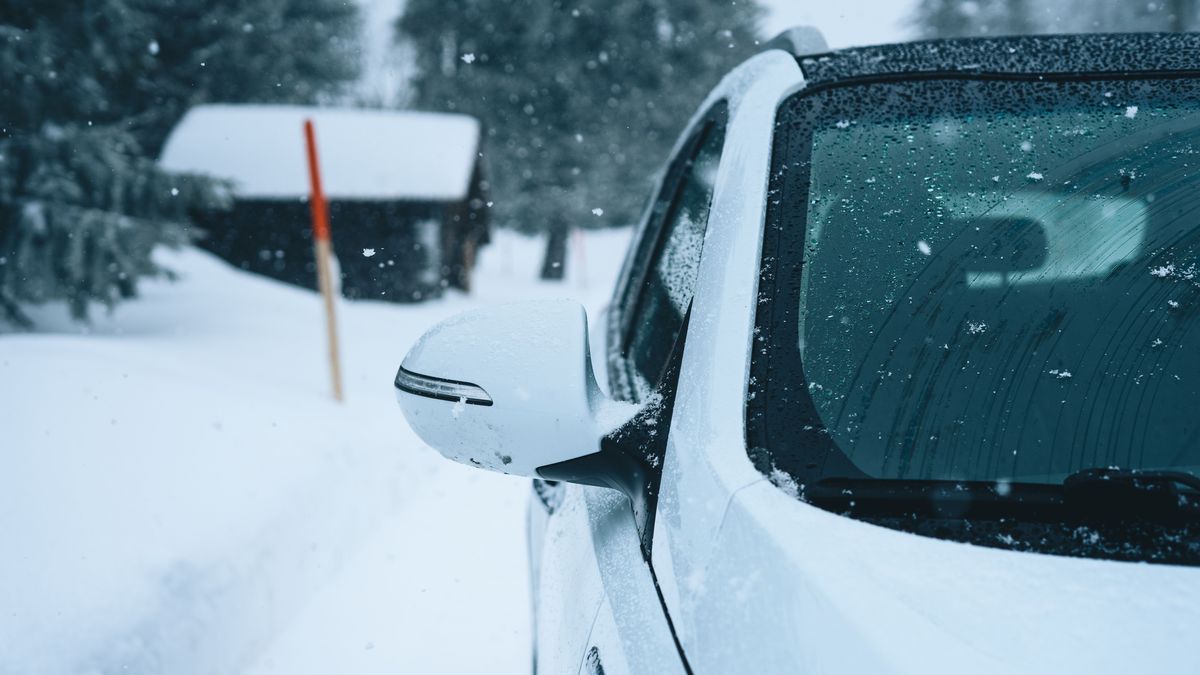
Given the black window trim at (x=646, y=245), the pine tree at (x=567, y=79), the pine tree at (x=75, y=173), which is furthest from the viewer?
the pine tree at (x=567, y=79)

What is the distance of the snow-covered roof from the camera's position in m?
17.3

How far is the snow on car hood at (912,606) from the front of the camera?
2.37 ft

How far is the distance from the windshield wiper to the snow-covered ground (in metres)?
1.68

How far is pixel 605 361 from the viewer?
2.15 meters

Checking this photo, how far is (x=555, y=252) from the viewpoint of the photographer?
26109mm

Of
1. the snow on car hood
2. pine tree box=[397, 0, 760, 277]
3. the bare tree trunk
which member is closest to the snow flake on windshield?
the snow on car hood

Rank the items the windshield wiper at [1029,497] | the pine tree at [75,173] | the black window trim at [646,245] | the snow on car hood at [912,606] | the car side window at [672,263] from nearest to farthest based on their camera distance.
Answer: the snow on car hood at [912,606] → the windshield wiper at [1029,497] → the car side window at [672,263] → the black window trim at [646,245] → the pine tree at [75,173]

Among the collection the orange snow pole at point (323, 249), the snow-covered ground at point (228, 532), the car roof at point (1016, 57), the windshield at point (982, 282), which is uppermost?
the car roof at point (1016, 57)

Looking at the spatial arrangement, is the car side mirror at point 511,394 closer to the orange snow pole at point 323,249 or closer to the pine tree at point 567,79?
the orange snow pole at point 323,249

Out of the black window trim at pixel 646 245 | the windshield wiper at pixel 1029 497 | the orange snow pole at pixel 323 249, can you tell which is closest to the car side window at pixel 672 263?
the black window trim at pixel 646 245

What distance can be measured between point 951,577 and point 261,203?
19.4 meters

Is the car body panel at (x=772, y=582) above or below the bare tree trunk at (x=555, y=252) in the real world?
above

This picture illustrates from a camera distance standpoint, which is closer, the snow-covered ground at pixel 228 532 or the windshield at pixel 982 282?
the windshield at pixel 982 282

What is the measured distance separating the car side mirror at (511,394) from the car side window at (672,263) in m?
0.32
